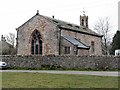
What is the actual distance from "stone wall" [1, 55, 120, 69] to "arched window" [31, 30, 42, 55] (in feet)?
35.1

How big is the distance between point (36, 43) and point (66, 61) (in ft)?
48.5

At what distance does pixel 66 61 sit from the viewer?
1539 inches

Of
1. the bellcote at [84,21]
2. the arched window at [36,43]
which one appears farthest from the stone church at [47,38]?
the bellcote at [84,21]

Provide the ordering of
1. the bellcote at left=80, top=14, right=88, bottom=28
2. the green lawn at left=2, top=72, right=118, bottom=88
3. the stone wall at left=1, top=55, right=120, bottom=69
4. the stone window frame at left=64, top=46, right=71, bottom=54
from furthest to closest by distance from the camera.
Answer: the bellcote at left=80, top=14, right=88, bottom=28 → the stone window frame at left=64, top=46, right=71, bottom=54 → the stone wall at left=1, top=55, right=120, bottom=69 → the green lawn at left=2, top=72, right=118, bottom=88

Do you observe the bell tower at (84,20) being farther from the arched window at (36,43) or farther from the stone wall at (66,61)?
the stone wall at (66,61)

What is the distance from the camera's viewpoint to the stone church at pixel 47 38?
49.2 meters

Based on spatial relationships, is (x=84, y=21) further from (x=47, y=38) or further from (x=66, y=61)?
(x=66, y=61)

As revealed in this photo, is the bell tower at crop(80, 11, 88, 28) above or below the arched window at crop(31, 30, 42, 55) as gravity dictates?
above

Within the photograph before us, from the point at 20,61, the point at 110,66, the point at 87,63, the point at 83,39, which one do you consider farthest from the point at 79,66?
the point at 83,39

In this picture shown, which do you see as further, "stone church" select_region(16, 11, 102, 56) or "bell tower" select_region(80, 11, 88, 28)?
"bell tower" select_region(80, 11, 88, 28)

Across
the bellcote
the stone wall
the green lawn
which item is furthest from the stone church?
the green lawn

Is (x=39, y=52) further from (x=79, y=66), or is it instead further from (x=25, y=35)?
(x=79, y=66)

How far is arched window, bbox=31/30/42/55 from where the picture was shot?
171 ft

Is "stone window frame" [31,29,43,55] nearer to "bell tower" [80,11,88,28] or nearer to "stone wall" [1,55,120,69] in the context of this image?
"stone wall" [1,55,120,69]
